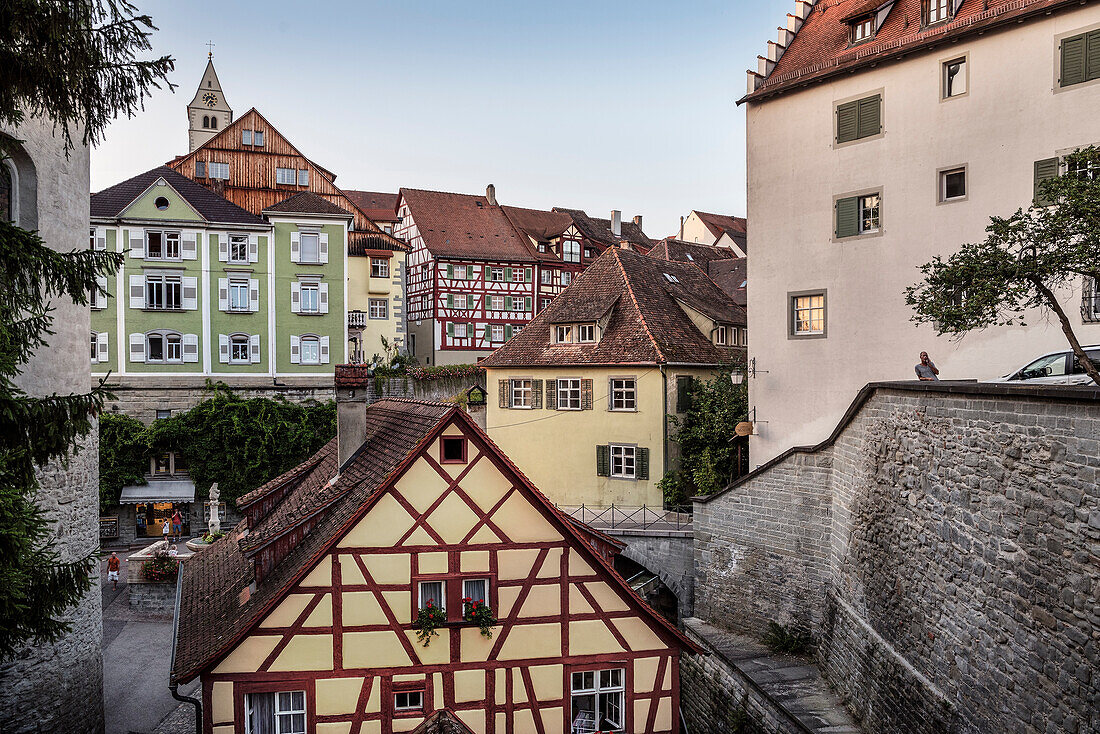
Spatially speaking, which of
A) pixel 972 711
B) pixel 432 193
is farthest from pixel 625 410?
pixel 432 193

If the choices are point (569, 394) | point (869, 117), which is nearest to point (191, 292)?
point (569, 394)

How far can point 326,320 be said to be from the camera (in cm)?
3334

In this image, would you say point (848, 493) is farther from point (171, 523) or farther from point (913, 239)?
point (171, 523)

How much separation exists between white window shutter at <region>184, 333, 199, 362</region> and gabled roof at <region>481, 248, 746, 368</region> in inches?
478

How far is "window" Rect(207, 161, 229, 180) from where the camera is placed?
3697cm

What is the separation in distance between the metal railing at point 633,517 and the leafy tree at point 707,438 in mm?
681

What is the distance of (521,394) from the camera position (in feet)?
88.5

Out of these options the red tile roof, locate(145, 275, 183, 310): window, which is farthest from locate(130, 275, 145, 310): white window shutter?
the red tile roof

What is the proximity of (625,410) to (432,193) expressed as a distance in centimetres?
2756

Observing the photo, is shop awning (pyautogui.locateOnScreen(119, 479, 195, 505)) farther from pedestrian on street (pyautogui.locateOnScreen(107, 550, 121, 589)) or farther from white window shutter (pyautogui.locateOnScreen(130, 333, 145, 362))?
pedestrian on street (pyautogui.locateOnScreen(107, 550, 121, 589))

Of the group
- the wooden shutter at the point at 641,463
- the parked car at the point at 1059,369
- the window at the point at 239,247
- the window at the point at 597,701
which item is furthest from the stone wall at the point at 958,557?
the window at the point at 239,247

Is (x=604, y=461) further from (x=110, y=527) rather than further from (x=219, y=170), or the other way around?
(x=219, y=170)

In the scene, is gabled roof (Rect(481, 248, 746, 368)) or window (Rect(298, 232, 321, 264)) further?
window (Rect(298, 232, 321, 264))

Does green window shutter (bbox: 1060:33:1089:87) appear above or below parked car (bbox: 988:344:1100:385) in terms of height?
above
